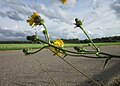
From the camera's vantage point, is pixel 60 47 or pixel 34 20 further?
pixel 34 20

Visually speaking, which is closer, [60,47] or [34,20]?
[60,47]

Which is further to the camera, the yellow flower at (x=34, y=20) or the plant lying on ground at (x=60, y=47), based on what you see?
the yellow flower at (x=34, y=20)

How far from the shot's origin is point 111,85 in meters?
6.12

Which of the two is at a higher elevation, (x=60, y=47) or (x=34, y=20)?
(x=34, y=20)

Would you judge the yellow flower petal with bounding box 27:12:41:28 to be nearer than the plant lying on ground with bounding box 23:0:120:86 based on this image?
No

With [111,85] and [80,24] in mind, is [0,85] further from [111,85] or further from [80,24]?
[80,24]

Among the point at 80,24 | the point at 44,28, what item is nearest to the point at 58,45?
the point at 44,28

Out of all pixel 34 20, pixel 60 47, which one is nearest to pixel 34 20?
pixel 34 20

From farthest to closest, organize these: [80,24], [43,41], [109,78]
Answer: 1. [109,78]
2. [80,24]
3. [43,41]

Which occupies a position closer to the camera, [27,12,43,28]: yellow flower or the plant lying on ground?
the plant lying on ground

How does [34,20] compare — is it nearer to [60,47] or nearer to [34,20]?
[34,20]

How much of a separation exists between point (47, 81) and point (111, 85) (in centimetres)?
177

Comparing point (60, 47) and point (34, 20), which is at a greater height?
point (34, 20)

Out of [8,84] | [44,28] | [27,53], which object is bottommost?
[8,84]
